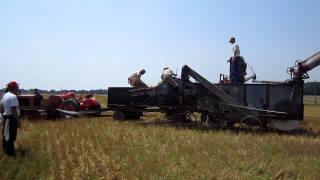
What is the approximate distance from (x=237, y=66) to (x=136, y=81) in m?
4.31

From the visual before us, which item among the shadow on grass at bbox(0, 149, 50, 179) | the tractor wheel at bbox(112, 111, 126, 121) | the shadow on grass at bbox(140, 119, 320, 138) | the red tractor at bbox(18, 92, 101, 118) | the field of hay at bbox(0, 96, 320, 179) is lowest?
the shadow on grass at bbox(0, 149, 50, 179)

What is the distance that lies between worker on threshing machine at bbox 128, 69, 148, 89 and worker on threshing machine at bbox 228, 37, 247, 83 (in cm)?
378

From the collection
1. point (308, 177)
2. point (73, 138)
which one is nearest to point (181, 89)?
point (73, 138)

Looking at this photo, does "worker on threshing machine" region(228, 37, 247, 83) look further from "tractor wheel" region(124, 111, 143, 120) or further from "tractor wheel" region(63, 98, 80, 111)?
"tractor wheel" region(63, 98, 80, 111)

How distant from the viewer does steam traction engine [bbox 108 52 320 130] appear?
54.0ft

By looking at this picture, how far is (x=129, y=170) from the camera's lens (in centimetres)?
901

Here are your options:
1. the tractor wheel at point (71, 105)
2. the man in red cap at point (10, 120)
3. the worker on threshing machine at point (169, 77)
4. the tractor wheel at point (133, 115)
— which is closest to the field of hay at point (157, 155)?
the man in red cap at point (10, 120)

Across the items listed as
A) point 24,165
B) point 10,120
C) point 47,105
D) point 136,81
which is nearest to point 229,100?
point 136,81

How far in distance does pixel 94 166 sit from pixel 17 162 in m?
1.98

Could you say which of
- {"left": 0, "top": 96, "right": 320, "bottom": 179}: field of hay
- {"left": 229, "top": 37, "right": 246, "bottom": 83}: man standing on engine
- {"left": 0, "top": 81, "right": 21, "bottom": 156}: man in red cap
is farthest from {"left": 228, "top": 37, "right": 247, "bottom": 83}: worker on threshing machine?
{"left": 0, "top": 81, "right": 21, "bottom": 156}: man in red cap

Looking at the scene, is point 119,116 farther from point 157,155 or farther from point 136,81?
point 157,155

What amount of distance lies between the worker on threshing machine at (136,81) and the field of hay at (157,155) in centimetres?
429

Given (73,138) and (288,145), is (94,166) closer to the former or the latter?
(73,138)

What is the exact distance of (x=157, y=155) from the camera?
10.6 meters
